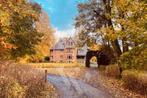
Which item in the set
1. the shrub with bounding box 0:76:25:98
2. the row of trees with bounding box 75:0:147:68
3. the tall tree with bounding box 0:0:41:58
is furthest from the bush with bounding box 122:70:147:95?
the shrub with bounding box 0:76:25:98

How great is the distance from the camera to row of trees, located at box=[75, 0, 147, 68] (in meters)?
16.8

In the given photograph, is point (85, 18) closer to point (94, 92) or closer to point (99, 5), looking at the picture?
point (99, 5)

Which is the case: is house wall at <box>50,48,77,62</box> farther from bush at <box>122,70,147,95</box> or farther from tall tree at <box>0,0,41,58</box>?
bush at <box>122,70,147,95</box>

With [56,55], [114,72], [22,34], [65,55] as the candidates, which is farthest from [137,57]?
[65,55]

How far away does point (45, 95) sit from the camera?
15.8 meters

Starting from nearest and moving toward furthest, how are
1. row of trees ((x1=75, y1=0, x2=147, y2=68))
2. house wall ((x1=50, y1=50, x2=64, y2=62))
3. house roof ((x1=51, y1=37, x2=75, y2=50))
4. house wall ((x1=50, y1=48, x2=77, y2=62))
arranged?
row of trees ((x1=75, y1=0, x2=147, y2=68)), house wall ((x1=50, y1=50, x2=64, y2=62)), house wall ((x1=50, y1=48, x2=77, y2=62)), house roof ((x1=51, y1=37, x2=75, y2=50))

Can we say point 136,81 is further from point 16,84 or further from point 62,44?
point 62,44

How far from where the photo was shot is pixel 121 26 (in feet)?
72.1

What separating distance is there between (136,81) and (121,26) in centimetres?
397

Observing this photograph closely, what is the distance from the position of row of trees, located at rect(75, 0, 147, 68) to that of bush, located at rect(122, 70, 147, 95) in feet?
4.15

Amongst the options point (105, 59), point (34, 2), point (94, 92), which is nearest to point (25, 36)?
point (34, 2)

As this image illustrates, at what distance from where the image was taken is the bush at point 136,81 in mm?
20342

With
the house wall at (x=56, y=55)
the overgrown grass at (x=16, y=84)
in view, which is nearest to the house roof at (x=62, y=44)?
the house wall at (x=56, y=55)

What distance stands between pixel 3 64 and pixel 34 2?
17.6 metres
